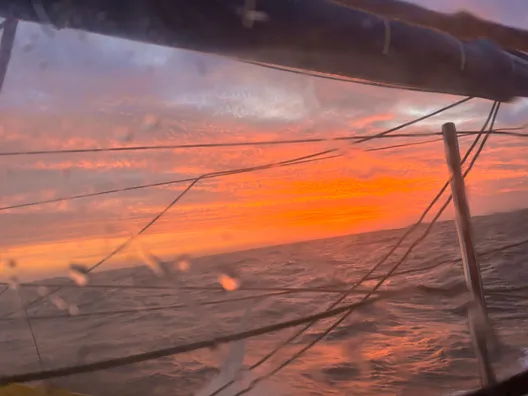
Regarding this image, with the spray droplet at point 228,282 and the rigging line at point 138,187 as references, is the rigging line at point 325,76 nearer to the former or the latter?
the rigging line at point 138,187

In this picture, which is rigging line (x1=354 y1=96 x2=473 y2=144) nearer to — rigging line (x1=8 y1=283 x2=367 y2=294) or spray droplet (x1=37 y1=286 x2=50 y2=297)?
rigging line (x1=8 y1=283 x2=367 y2=294)

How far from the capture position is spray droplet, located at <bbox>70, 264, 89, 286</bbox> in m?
1.00

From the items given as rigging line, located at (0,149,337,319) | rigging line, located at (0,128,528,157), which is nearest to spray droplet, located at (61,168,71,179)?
rigging line, located at (0,128,528,157)

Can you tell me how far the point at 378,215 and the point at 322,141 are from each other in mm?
222

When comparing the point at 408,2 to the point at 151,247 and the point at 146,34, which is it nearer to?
the point at 146,34

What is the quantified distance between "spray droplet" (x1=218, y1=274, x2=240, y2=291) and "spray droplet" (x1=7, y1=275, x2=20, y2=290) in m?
0.44

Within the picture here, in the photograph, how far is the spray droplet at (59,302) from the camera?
1102 mm

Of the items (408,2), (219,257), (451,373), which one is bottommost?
(451,373)

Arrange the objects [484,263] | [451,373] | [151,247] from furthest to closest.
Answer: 1. [484,263]
2. [451,373]
3. [151,247]

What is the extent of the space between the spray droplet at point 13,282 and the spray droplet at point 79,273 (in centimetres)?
10

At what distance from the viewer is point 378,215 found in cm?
112

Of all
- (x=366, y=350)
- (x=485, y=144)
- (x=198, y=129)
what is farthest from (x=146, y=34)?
(x=366, y=350)

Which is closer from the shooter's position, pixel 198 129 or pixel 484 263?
pixel 198 129

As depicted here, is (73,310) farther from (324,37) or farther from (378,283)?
(324,37)
